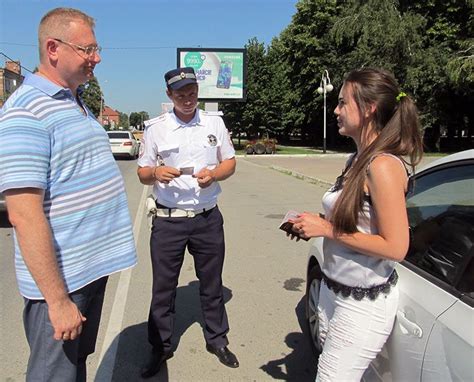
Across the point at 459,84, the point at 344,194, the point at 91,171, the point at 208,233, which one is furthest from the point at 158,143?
the point at 459,84

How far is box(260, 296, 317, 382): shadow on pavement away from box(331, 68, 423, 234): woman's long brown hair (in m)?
1.68

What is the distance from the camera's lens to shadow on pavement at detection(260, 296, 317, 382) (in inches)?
129

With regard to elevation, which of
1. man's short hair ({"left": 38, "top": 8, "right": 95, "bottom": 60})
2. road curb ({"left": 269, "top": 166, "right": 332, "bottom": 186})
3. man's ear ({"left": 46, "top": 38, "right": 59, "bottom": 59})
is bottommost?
road curb ({"left": 269, "top": 166, "right": 332, "bottom": 186})

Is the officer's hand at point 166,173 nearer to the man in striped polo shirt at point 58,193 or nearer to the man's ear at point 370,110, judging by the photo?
the man in striped polo shirt at point 58,193

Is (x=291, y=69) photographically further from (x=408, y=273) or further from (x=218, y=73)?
(x=408, y=273)

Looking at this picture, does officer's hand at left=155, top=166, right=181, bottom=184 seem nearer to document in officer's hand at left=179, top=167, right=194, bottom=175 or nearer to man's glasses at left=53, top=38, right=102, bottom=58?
document in officer's hand at left=179, top=167, right=194, bottom=175

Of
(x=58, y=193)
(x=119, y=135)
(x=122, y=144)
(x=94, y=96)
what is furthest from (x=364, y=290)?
(x=94, y=96)

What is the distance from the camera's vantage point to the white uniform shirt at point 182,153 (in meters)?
3.28

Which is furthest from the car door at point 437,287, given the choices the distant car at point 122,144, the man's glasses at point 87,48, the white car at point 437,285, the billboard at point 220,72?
the billboard at point 220,72

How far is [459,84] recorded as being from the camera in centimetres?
2470

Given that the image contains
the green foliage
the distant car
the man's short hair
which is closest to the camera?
the man's short hair

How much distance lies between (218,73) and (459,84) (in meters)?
16.3

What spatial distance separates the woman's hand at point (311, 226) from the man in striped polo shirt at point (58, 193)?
81 cm

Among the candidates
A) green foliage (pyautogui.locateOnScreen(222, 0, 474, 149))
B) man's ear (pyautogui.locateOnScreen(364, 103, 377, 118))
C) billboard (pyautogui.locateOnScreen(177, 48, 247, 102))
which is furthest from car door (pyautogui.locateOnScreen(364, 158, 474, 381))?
billboard (pyautogui.locateOnScreen(177, 48, 247, 102))
